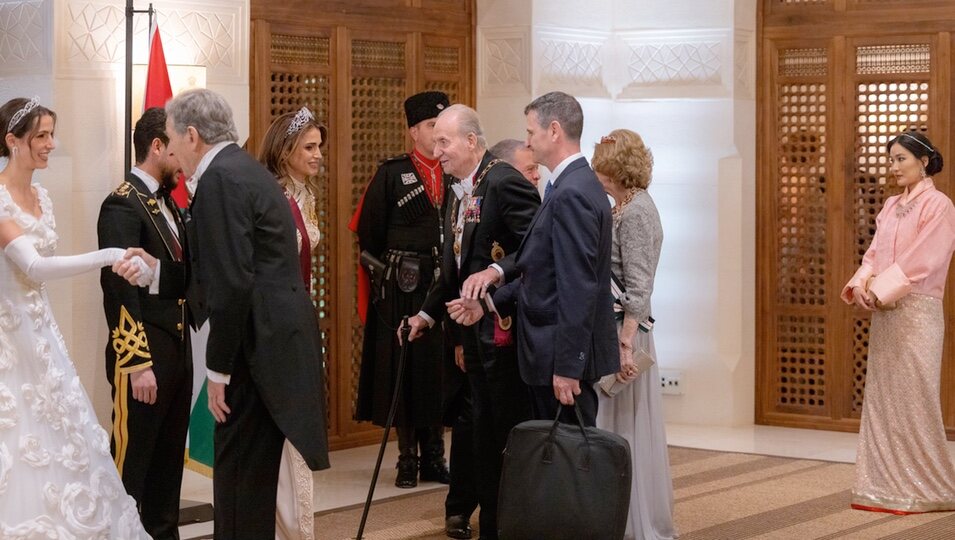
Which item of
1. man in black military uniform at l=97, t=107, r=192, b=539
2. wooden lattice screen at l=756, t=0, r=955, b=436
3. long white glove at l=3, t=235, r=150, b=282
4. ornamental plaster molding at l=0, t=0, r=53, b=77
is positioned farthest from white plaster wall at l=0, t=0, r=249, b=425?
wooden lattice screen at l=756, t=0, r=955, b=436

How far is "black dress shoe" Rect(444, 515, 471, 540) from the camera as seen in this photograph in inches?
223

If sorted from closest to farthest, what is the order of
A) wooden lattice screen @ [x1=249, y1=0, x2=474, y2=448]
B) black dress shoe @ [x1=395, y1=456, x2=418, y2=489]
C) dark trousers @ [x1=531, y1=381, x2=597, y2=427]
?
dark trousers @ [x1=531, y1=381, x2=597, y2=427]
black dress shoe @ [x1=395, y1=456, x2=418, y2=489]
wooden lattice screen @ [x1=249, y1=0, x2=474, y2=448]

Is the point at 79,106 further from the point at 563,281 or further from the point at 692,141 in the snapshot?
the point at 692,141

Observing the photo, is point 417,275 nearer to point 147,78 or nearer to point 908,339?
point 147,78

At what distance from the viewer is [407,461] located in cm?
675

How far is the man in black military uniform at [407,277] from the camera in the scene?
6672 millimetres

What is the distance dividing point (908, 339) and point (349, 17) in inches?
134

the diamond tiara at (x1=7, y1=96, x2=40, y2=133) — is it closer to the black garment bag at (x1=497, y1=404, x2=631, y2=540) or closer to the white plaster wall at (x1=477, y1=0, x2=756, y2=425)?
the black garment bag at (x1=497, y1=404, x2=631, y2=540)

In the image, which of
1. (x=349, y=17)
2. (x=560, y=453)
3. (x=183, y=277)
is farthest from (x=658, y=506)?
(x=349, y=17)

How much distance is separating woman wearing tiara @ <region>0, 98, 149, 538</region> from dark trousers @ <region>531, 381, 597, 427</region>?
1.43 meters

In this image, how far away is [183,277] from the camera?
4902mm

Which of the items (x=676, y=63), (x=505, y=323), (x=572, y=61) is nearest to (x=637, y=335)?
(x=505, y=323)

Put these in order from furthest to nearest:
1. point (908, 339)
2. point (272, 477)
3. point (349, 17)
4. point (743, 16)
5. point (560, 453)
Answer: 1. point (743, 16)
2. point (349, 17)
3. point (908, 339)
4. point (560, 453)
5. point (272, 477)

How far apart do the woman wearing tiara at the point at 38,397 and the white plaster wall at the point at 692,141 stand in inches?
157
